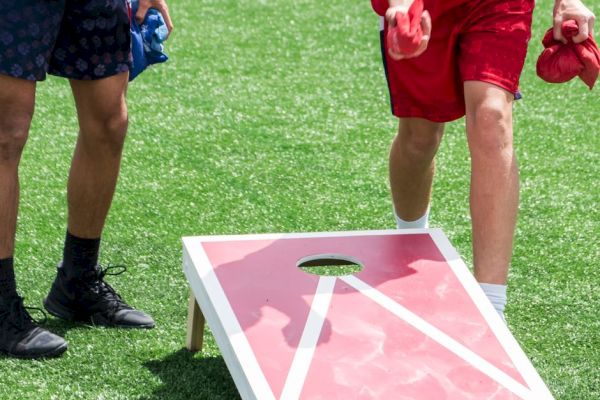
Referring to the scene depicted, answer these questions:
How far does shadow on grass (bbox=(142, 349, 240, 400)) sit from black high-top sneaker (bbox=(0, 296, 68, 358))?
265mm

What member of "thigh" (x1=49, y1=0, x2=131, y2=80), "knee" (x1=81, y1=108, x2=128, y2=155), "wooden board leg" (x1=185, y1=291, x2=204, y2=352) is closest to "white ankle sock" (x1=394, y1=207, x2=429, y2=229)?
"wooden board leg" (x1=185, y1=291, x2=204, y2=352)

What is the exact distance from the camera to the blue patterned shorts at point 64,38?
329 centimetres

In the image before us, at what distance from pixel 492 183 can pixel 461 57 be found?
39 cm

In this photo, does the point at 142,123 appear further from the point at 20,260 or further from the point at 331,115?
the point at 20,260

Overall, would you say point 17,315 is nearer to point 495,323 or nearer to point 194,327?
point 194,327

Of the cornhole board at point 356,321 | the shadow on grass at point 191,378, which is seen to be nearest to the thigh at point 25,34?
the cornhole board at point 356,321

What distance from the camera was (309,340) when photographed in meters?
2.92

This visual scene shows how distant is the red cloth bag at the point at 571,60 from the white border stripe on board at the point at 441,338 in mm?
882

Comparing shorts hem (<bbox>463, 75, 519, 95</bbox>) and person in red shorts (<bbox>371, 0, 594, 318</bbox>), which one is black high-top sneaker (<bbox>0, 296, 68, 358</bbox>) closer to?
person in red shorts (<bbox>371, 0, 594, 318</bbox>)

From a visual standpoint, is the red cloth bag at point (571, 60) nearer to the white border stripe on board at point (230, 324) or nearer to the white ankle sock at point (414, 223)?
the white ankle sock at point (414, 223)

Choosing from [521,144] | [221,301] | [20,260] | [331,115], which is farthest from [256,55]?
[221,301]

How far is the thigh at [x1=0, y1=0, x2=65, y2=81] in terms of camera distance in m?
3.28

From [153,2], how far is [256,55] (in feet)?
8.82

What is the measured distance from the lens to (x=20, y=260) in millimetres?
4109
